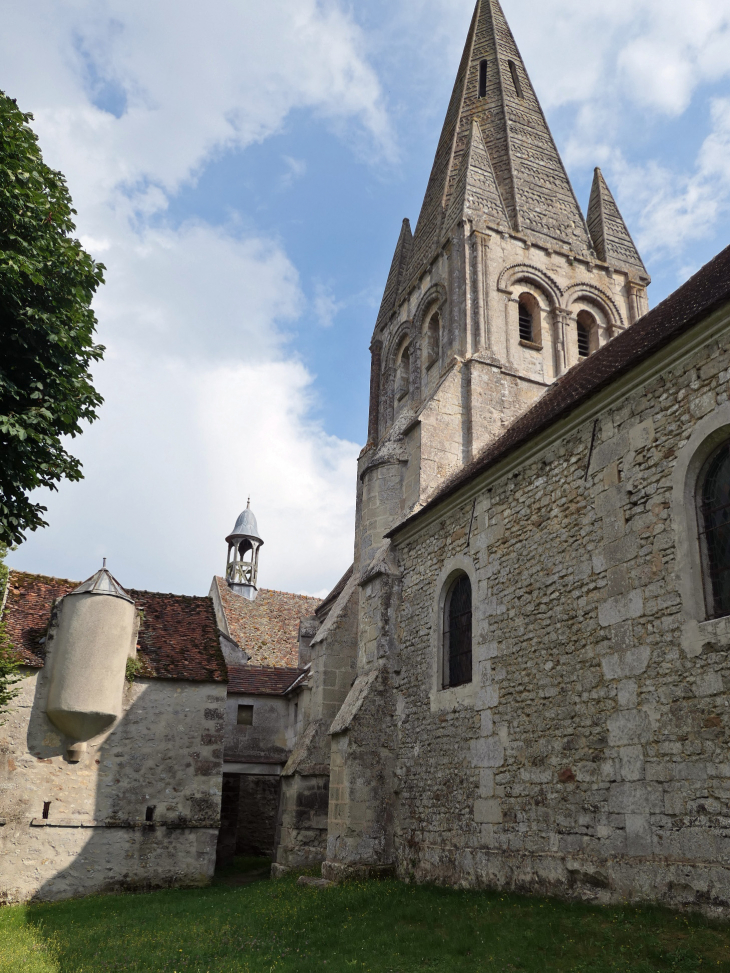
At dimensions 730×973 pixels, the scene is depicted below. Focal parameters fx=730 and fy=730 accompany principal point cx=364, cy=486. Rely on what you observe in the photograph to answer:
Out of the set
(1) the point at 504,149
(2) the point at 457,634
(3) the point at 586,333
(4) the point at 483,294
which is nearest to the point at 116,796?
(2) the point at 457,634

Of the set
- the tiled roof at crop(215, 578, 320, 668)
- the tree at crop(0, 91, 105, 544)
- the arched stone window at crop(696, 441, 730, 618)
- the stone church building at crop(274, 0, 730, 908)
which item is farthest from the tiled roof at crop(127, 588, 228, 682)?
the arched stone window at crop(696, 441, 730, 618)

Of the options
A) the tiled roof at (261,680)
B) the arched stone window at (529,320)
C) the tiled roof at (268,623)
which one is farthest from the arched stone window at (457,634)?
the tiled roof at (268,623)

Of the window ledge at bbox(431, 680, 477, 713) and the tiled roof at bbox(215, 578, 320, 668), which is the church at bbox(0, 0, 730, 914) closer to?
the window ledge at bbox(431, 680, 477, 713)

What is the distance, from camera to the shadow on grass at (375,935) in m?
5.84

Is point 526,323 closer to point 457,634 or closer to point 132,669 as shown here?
point 457,634

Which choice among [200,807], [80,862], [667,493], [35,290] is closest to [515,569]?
[667,493]

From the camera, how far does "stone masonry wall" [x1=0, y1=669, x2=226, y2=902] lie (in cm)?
1337

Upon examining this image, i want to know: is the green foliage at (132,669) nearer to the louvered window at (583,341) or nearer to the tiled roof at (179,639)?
the tiled roof at (179,639)

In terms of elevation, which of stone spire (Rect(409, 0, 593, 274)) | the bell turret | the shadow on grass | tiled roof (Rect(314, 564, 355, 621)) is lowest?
the shadow on grass

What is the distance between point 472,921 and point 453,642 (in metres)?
4.33

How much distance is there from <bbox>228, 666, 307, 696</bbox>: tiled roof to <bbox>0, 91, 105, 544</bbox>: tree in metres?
11.7

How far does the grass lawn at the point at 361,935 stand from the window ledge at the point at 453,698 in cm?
233

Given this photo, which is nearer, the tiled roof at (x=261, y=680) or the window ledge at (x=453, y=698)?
the window ledge at (x=453, y=698)

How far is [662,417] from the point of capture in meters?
7.71
